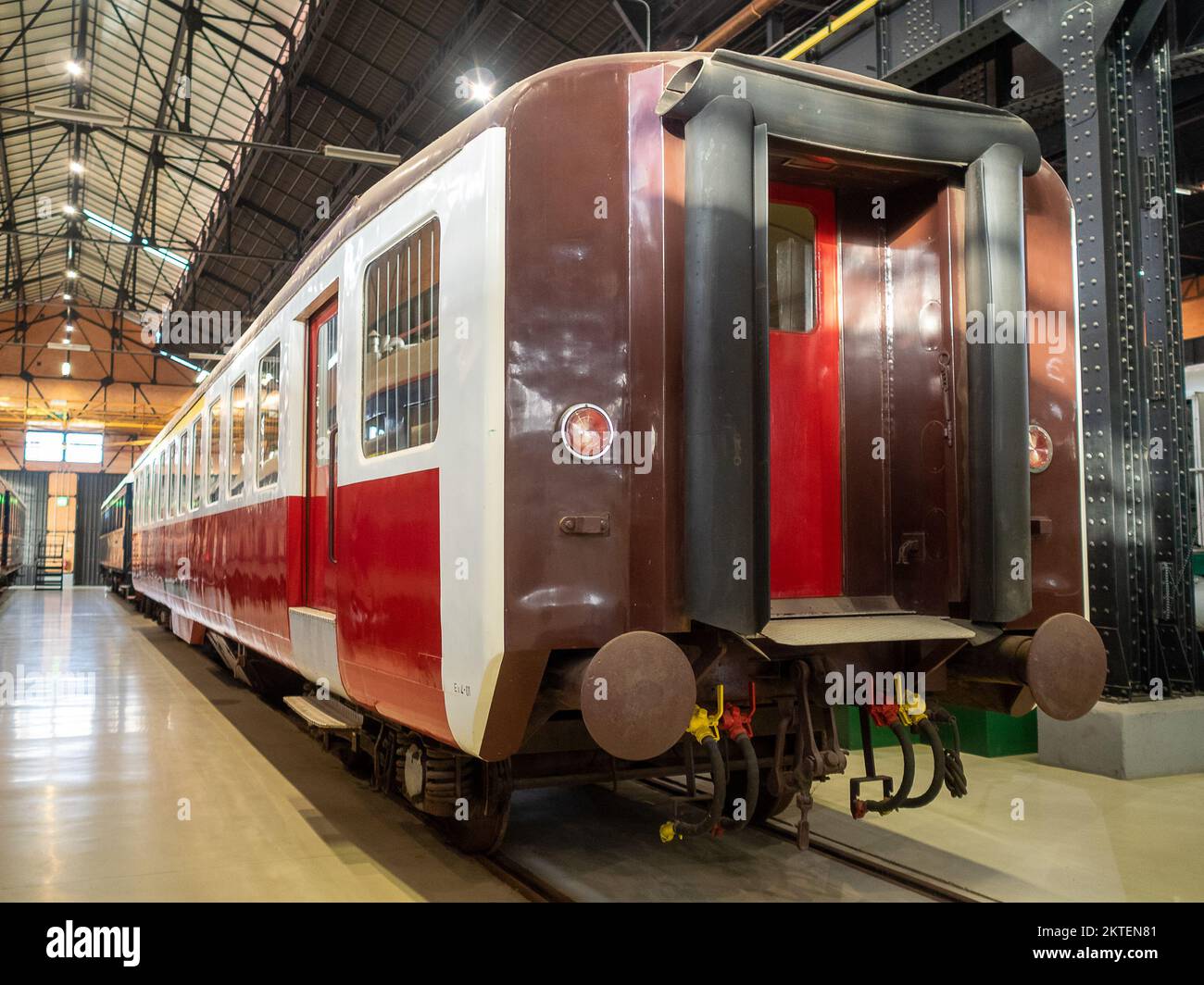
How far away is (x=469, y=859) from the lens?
421 cm

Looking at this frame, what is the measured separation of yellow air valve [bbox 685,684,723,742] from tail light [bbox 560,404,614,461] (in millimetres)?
930

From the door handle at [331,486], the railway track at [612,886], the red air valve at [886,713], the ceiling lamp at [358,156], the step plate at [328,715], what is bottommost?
the railway track at [612,886]

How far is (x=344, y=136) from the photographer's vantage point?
14.9 m

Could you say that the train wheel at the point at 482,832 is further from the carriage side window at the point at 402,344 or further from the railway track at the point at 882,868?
the carriage side window at the point at 402,344

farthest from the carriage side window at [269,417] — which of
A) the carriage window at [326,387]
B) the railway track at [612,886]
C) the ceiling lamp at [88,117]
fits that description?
the ceiling lamp at [88,117]

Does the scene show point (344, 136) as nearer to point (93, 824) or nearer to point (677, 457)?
point (93, 824)

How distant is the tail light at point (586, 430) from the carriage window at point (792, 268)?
95 centimetres

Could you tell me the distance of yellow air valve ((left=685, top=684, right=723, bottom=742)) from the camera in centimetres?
328

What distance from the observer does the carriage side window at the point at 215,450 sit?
799 cm

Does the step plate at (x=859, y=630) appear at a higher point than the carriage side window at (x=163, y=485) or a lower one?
lower

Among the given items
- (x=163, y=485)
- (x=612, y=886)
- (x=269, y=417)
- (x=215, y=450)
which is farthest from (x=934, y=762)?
(x=163, y=485)

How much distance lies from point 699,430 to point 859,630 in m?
0.87

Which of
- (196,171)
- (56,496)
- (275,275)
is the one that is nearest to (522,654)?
(275,275)

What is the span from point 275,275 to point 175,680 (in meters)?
13.5
